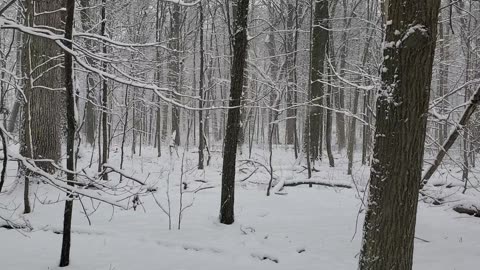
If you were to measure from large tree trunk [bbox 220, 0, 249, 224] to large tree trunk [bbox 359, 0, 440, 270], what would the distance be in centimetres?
314

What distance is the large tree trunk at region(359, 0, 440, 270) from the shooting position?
341cm

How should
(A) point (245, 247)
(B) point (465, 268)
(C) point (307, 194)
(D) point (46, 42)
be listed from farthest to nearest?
(C) point (307, 194), (D) point (46, 42), (A) point (245, 247), (B) point (465, 268)

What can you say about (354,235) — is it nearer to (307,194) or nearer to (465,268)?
(465,268)

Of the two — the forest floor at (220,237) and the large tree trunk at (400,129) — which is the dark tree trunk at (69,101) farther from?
the large tree trunk at (400,129)

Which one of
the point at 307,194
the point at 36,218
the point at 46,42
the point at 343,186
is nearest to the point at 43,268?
the point at 36,218

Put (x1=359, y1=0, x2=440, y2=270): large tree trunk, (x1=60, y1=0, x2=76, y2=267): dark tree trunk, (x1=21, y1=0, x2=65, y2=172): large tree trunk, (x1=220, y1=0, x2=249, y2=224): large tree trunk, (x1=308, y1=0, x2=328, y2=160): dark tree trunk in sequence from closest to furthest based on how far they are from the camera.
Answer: (x1=359, y1=0, x2=440, y2=270): large tree trunk < (x1=60, y1=0, x2=76, y2=267): dark tree trunk < (x1=220, y1=0, x2=249, y2=224): large tree trunk < (x1=21, y1=0, x2=65, y2=172): large tree trunk < (x1=308, y1=0, x2=328, y2=160): dark tree trunk

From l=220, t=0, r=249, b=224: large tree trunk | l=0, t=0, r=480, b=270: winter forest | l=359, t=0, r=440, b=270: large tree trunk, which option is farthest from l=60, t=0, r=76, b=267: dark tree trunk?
l=359, t=0, r=440, b=270: large tree trunk

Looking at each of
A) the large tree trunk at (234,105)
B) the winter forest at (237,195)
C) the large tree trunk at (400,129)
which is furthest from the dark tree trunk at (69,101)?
the large tree trunk at (400,129)

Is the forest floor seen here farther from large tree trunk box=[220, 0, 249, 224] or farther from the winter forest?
large tree trunk box=[220, 0, 249, 224]

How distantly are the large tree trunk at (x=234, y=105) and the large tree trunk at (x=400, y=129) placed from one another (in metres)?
3.14

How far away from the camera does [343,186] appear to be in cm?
980

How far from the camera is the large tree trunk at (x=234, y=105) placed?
6.41 m

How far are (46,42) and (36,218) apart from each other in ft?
10.8

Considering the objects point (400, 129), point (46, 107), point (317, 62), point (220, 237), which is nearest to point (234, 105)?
point (220, 237)
